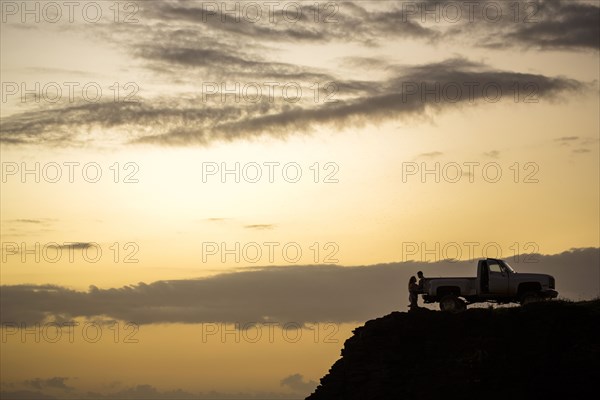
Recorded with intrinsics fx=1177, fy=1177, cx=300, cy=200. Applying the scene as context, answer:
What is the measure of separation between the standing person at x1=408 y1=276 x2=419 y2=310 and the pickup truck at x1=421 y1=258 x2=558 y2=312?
0.38 metres

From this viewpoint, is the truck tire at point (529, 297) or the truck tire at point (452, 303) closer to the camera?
the truck tire at point (529, 297)

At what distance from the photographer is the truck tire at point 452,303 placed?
56.2m

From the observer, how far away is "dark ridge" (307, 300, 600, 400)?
51156 mm

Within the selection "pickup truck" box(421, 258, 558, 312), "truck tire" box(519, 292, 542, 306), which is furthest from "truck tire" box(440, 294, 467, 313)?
"truck tire" box(519, 292, 542, 306)

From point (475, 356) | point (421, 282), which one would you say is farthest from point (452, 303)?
point (475, 356)

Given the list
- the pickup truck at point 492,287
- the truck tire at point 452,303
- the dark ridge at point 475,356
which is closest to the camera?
the dark ridge at point 475,356

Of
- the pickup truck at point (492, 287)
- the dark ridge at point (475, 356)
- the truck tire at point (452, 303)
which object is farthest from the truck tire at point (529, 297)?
the truck tire at point (452, 303)

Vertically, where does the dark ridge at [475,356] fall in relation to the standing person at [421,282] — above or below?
below

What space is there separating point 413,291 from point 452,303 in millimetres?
1941

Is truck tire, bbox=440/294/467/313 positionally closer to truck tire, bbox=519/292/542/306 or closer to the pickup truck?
the pickup truck

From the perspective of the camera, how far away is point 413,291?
56625mm

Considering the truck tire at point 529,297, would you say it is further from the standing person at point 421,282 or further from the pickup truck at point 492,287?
the standing person at point 421,282

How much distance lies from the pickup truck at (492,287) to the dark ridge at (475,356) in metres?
0.93

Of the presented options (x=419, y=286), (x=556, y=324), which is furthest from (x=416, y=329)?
(x=556, y=324)
